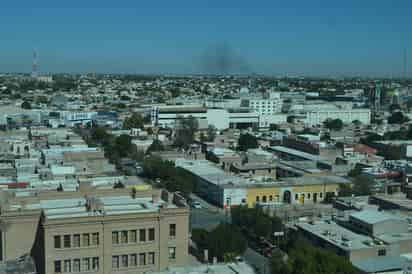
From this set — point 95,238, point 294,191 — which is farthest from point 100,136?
point 95,238

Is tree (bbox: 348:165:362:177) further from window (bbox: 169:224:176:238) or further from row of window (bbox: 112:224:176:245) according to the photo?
row of window (bbox: 112:224:176:245)

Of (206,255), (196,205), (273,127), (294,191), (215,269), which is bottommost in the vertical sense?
(196,205)

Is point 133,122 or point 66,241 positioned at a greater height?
point 66,241

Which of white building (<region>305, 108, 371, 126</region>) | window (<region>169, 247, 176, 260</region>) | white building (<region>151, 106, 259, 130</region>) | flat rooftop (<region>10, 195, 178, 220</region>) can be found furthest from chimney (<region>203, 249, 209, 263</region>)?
white building (<region>305, 108, 371, 126</region>)

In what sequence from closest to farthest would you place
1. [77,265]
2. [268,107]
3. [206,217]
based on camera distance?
[77,265]
[206,217]
[268,107]

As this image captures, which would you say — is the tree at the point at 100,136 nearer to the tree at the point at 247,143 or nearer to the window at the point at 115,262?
the tree at the point at 247,143

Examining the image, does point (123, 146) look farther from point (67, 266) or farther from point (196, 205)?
point (67, 266)
